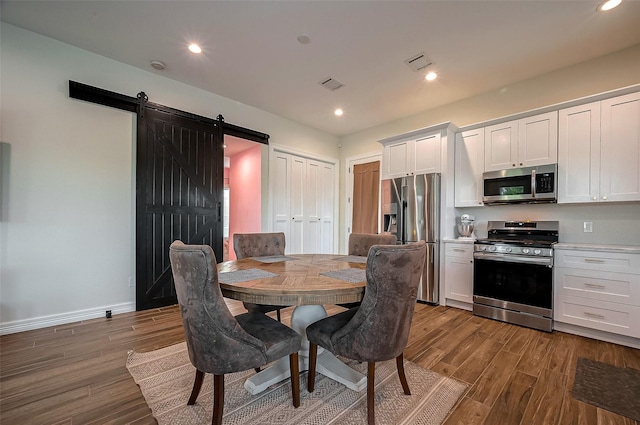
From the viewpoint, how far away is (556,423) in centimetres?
146

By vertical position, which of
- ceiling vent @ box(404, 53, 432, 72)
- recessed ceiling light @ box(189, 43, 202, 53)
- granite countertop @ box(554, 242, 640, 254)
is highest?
recessed ceiling light @ box(189, 43, 202, 53)

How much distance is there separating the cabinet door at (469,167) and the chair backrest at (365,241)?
1595mm

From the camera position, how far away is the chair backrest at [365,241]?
2.54 metres

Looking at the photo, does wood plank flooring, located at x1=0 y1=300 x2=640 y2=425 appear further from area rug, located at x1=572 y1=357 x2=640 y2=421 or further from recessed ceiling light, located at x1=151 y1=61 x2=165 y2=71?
recessed ceiling light, located at x1=151 y1=61 x2=165 y2=71

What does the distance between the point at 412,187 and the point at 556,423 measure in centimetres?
279

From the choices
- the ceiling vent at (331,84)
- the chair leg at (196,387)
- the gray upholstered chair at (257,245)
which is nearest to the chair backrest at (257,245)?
the gray upholstered chair at (257,245)

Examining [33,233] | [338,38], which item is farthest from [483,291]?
[33,233]

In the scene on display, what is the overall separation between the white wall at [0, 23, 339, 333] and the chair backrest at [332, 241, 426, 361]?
300 centimetres

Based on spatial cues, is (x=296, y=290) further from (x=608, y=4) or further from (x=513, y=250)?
(x=608, y=4)

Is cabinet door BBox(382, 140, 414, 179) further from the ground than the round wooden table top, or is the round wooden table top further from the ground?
cabinet door BBox(382, 140, 414, 179)

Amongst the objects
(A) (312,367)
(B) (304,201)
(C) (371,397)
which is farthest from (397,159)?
(C) (371,397)

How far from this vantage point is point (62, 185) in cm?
273

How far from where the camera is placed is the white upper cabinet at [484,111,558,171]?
2.97m

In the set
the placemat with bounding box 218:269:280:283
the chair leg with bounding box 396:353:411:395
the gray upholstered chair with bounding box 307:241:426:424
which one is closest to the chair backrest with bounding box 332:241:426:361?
the gray upholstered chair with bounding box 307:241:426:424
